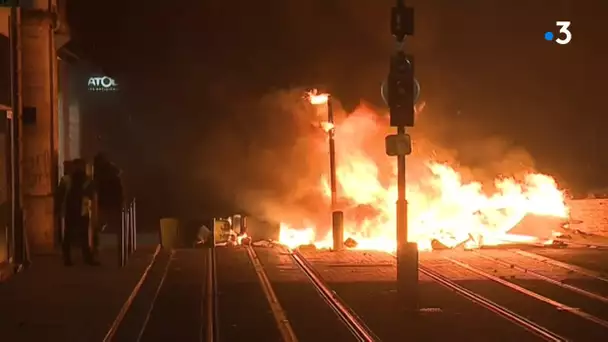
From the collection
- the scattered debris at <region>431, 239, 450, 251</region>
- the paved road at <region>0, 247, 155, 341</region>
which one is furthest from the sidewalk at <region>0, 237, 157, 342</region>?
the scattered debris at <region>431, 239, 450, 251</region>

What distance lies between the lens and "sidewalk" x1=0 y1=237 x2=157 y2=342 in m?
12.6

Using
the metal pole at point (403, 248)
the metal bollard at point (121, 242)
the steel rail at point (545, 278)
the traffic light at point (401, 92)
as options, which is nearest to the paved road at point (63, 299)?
the metal bollard at point (121, 242)

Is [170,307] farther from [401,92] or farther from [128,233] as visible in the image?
[128,233]

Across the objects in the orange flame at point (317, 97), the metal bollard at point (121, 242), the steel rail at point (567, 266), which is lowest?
the steel rail at point (567, 266)

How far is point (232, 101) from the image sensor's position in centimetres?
3412

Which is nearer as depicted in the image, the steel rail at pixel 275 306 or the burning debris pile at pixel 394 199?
the steel rail at pixel 275 306

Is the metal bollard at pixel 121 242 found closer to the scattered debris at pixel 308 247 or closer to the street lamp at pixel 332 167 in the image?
the scattered debris at pixel 308 247

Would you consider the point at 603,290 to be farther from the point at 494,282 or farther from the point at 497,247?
the point at 497,247

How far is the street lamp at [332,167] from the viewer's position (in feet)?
77.7

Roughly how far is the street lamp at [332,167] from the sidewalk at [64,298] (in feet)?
14.8

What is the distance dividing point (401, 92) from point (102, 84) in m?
21.5

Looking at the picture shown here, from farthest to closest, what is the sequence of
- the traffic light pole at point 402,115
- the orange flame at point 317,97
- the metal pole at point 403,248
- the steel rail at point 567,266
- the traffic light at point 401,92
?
the orange flame at point 317,97 → the steel rail at point 567,266 → the traffic light at point 401,92 → the traffic light pole at point 402,115 → the metal pole at point 403,248

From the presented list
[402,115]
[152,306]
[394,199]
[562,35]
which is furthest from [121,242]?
[562,35]

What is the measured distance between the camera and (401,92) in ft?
46.9
